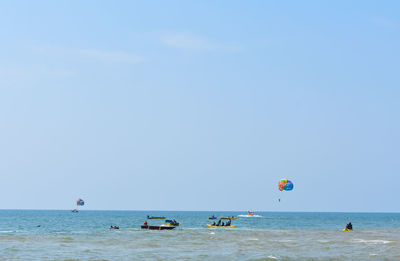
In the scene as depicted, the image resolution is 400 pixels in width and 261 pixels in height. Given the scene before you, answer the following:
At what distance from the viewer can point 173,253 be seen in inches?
2104

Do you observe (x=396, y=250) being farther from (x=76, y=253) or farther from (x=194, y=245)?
(x=76, y=253)

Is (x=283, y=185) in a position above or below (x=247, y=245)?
above

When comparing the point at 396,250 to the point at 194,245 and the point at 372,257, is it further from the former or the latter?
the point at 194,245

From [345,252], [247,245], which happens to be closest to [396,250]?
[345,252]

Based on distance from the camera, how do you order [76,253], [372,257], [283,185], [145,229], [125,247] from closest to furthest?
[372,257] → [76,253] → [125,247] → [145,229] → [283,185]

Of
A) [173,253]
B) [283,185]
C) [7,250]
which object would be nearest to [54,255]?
[7,250]

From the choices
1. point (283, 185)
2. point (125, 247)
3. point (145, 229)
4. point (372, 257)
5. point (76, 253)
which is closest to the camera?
point (372, 257)

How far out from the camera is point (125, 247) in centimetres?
5984

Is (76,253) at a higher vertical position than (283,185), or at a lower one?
lower

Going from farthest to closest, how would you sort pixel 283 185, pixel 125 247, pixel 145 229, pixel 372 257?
pixel 283 185 < pixel 145 229 < pixel 125 247 < pixel 372 257

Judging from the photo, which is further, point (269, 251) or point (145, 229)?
point (145, 229)

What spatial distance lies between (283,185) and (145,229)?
29.1 meters

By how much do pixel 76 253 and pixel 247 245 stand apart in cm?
2015

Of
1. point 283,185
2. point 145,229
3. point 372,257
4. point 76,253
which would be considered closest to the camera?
point 372,257
